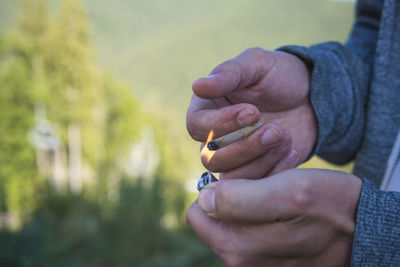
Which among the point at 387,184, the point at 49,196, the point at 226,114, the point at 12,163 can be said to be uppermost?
the point at 226,114

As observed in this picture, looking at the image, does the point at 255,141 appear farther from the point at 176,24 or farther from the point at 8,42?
the point at 176,24

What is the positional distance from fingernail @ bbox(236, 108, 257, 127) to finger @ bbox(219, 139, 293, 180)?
0.21 m

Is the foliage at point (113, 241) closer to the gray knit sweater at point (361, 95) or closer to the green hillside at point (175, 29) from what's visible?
the gray knit sweater at point (361, 95)

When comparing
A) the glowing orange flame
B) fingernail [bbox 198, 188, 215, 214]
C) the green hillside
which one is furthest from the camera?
the green hillside

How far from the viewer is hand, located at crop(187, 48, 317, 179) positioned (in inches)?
50.4

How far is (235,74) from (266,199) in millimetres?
564

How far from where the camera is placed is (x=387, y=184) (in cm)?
142

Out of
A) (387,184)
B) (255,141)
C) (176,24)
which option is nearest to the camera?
(255,141)

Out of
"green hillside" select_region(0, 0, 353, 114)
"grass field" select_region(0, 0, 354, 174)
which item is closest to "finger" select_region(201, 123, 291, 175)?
"grass field" select_region(0, 0, 354, 174)

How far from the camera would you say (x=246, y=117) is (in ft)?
4.19

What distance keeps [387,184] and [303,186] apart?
0.74m

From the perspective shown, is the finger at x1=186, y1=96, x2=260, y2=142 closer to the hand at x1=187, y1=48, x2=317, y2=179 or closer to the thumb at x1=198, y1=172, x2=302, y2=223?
the hand at x1=187, y1=48, x2=317, y2=179

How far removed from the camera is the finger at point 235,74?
1234 millimetres

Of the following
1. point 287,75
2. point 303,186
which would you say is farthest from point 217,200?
point 287,75
